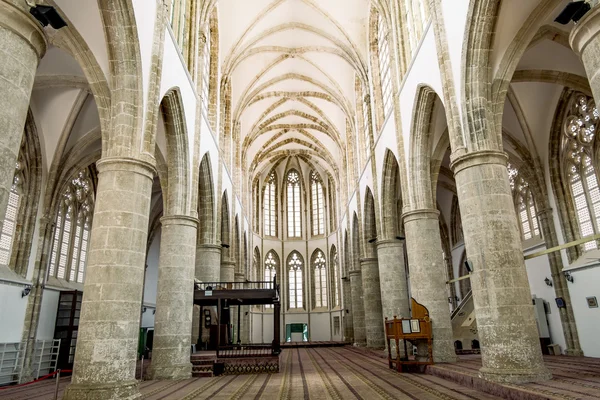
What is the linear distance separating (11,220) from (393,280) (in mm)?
13281

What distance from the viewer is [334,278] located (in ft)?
117

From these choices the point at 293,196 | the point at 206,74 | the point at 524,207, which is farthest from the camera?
the point at 293,196

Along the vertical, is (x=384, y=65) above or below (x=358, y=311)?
above

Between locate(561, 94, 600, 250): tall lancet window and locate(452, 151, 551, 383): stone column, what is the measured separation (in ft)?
24.3

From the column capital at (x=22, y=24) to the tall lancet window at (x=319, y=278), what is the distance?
32.6 meters

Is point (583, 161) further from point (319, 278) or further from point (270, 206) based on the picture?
point (270, 206)

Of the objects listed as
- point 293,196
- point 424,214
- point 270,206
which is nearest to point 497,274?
point 424,214

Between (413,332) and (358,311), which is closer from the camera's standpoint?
(413,332)

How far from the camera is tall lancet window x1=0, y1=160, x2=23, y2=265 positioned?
44.7 ft

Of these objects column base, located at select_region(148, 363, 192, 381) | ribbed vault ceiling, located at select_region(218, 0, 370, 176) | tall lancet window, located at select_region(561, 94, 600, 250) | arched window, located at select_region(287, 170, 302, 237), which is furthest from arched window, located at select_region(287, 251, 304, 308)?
column base, located at select_region(148, 363, 192, 381)

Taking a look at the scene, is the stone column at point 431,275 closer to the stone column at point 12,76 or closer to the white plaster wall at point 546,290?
the white plaster wall at point 546,290

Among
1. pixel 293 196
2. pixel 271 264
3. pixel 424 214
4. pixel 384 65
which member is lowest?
pixel 424 214

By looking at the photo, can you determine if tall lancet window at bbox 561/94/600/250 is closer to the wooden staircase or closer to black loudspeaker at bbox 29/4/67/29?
the wooden staircase

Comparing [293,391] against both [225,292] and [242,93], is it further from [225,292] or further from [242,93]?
[242,93]
